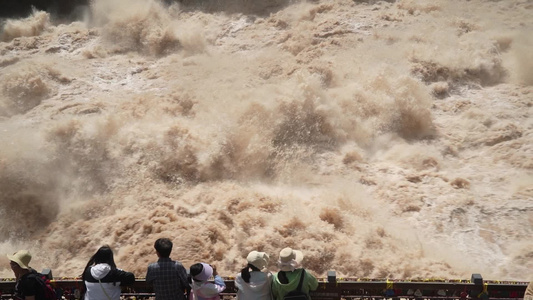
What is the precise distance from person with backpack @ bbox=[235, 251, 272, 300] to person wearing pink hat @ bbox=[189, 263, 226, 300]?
17cm

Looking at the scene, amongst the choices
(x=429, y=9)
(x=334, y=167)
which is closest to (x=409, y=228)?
(x=334, y=167)

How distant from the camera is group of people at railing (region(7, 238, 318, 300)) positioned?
3.46 meters

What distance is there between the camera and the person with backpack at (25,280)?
11.3ft

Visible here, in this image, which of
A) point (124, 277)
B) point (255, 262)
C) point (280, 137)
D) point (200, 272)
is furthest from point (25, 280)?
point (280, 137)

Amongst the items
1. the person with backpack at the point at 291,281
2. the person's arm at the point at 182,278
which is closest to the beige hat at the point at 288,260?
the person with backpack at the point at 291,281

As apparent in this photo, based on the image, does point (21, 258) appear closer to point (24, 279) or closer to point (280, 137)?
point (24, 279)

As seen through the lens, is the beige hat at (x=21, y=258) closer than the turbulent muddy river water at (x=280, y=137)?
Yes

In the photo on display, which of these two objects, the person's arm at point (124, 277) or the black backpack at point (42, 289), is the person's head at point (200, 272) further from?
the black backpack at point (42, 289)

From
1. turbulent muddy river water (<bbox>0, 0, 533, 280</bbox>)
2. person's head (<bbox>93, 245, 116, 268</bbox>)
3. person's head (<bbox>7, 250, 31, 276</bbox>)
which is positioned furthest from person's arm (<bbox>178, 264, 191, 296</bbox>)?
turbulent muddy river water (<bbox>0, 0, 533, 280</bbox>)

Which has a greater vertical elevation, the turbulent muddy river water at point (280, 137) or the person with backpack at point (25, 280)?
the person with backpack at point (25, 280)

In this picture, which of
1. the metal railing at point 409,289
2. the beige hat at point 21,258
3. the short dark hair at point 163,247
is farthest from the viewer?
the metal railing at point 409,289

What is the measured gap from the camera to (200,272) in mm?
3504

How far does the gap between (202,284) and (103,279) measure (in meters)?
0.66

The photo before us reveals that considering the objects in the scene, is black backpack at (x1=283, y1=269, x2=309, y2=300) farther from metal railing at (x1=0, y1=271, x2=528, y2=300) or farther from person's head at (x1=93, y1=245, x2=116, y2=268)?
person's head at (x1=93, y1=245, x2=116, y2=268)
